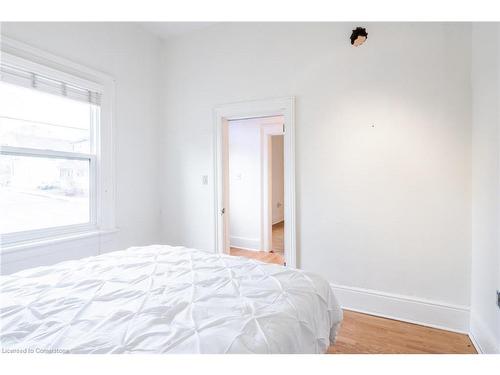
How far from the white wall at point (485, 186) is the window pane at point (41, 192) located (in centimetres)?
329

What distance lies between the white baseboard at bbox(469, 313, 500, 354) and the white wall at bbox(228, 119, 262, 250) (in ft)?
9.12

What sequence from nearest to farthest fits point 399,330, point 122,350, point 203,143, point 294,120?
1. point 122,350
2. point 399,330
3. point 294,120
4. point 203,143

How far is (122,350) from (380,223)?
218cm

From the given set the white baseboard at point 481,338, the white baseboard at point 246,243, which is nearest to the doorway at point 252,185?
the white baseboard at point 246,243

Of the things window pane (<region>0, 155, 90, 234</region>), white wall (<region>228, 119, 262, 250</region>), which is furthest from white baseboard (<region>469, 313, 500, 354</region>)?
window pane (<region>0, 155, 90, 234</region>)

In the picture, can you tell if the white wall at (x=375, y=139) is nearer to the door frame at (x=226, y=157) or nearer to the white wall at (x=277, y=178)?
the door frame at (x=226, y=157)

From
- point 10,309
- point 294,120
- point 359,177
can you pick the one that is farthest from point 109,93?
point 359,177

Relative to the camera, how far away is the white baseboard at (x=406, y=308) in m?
2.06

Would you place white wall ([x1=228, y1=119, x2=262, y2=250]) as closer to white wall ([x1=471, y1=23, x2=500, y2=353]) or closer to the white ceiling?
the white ceiling

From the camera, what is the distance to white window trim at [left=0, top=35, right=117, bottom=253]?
198 cm
